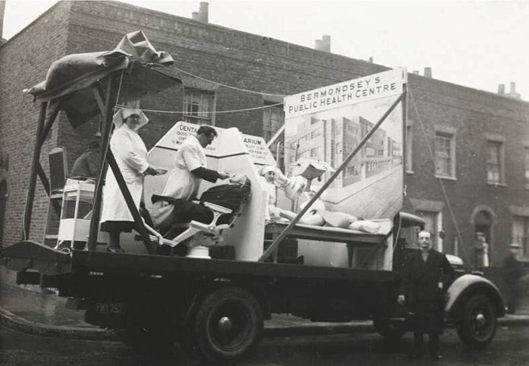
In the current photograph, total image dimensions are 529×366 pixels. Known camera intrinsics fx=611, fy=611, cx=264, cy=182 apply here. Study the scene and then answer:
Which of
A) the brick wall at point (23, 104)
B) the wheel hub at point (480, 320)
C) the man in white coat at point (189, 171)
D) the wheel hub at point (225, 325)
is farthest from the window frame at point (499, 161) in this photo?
the wheel hub at point (225, 325)

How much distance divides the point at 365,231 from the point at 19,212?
1079 cm

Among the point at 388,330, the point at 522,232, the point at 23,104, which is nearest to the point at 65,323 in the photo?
the point at 388,330

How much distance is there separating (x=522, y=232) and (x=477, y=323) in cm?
1653

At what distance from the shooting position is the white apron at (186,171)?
707cm

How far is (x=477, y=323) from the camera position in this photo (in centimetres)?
888

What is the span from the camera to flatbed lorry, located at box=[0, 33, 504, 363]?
19.9ft

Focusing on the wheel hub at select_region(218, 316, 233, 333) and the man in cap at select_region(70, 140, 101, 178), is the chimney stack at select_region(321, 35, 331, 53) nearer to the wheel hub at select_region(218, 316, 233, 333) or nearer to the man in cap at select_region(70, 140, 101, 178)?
the man in cap at select_region(70, 140, 101, 178)

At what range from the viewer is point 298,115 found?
1020cm

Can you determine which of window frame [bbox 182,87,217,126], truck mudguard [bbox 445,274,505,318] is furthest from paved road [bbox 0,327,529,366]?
window frame [bbox 182,87,217,126]

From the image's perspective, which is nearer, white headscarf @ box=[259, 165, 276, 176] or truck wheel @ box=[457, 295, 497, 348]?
white headscarf @ box=[259, 165, 276, 176]

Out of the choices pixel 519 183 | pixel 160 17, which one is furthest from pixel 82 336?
pixel 519 183

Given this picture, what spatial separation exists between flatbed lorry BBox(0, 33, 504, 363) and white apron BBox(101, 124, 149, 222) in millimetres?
289

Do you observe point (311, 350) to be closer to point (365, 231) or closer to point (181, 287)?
point (365, 231)

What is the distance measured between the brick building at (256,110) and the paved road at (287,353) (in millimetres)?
2939
